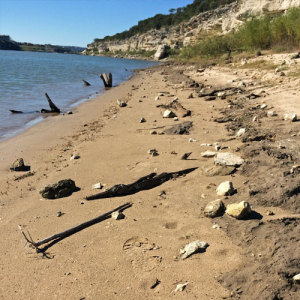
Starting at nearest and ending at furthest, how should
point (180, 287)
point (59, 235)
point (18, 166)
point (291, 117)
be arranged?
point (180, 287) < point (59, 235) < point (18, 166) < point (291, 117)

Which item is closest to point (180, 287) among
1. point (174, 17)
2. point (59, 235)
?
point (59, 235)

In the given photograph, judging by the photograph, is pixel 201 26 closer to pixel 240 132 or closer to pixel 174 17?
pixel 174 17

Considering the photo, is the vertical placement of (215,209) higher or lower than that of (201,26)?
lower

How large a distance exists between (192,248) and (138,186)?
5.94 ft

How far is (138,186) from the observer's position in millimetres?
4699

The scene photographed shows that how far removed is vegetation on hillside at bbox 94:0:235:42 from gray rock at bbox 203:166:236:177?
9637 centimetres

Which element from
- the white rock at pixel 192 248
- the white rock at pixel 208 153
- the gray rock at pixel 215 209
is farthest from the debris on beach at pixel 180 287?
the white rock at pixel 208 153

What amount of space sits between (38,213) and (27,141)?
15.8 ft

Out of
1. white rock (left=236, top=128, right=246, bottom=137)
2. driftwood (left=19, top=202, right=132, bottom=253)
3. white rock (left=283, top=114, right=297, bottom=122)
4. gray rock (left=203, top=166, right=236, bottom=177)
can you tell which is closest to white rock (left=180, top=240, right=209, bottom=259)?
driftwood (left=19, top=202, right=132, bottom=253)

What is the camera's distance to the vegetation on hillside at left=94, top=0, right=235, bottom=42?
95.2m

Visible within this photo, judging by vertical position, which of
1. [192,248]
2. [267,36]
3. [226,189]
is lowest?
[192,248]

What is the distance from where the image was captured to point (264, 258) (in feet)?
9.14

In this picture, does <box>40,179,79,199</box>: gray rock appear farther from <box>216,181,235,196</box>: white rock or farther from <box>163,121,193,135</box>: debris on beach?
<box>163,121,193,135</box>: debris on beach

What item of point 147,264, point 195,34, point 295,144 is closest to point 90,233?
point 147,264
